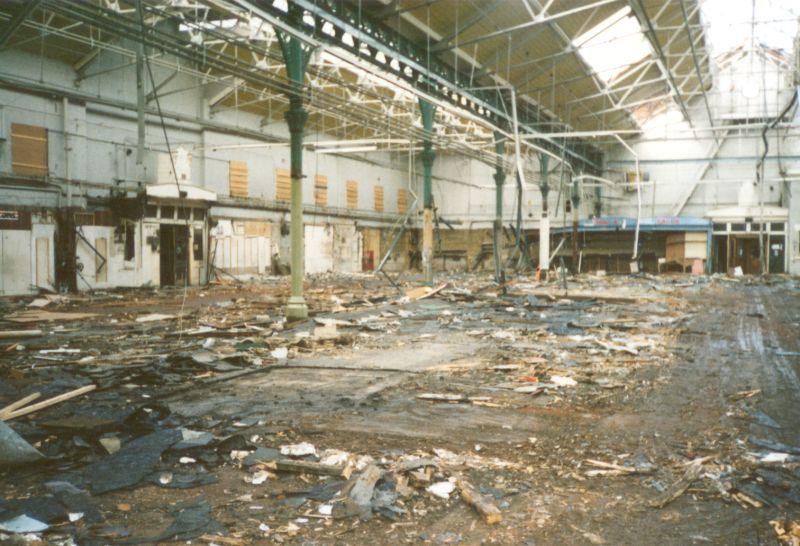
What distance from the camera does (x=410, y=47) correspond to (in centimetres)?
1731

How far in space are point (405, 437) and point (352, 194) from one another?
99.1 ft

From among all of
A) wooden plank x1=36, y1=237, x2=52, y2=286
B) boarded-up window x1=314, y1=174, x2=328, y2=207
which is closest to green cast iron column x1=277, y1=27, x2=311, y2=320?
wooden plank x1=36, y1=237, x2=52, y2=286

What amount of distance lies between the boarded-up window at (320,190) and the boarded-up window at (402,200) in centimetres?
734

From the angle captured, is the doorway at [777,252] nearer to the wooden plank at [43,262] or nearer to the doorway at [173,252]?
the doorway at [173,252]

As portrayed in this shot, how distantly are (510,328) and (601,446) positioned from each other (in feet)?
22.6

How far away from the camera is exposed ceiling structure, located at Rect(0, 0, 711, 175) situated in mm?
13406

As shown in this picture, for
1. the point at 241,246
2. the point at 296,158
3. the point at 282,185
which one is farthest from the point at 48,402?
the point at 282,185

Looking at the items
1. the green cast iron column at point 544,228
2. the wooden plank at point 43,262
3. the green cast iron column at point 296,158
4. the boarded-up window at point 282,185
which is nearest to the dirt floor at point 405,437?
the green cast iron column at point 296,158

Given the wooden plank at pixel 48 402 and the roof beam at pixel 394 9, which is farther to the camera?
the roof beam at pixel 394 9

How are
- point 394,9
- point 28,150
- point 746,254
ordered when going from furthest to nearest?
point 746,254, point 28,150, point 394,9

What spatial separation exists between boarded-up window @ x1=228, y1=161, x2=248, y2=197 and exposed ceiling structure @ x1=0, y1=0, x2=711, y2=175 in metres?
2.56

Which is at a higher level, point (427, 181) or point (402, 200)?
point (402, 200)

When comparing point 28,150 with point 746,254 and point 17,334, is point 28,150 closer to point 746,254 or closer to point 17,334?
point 17,334

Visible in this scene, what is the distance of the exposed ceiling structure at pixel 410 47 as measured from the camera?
1341 centimetres
